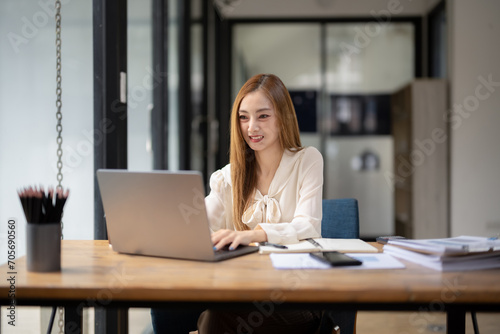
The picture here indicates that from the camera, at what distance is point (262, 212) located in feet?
6.25

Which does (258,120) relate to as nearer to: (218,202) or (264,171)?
(264,171)

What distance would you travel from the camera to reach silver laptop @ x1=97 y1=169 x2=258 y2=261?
1.20 metres

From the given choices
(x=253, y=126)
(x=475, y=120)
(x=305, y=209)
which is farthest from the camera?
(x=475, y=120)

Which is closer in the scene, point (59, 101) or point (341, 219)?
point (59, 101)

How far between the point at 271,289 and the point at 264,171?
1.05 metres

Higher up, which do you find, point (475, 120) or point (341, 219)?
point (475, 120)

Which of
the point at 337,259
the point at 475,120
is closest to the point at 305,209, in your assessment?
the point at 337,259

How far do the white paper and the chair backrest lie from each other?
58 centimetres

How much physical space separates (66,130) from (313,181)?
0.91 metres

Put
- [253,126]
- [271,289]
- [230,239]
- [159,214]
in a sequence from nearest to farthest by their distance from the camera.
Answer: [271,289] < [159,214] < [230,239] < [253,126]

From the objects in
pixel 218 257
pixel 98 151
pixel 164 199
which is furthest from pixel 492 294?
pixel 98 151

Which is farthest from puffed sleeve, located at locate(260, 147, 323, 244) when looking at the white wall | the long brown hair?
the white wall

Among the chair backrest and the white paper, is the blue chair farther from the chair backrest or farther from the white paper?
the white paper

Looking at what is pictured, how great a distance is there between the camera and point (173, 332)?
1.67 m
